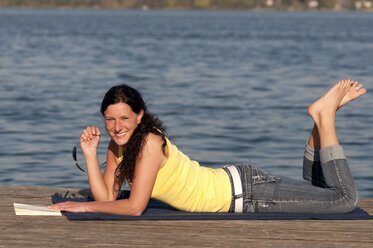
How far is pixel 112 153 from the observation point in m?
7.14

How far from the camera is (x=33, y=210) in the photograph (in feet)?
23.5

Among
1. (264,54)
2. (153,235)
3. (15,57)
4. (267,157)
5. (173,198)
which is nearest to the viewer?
(153,235)

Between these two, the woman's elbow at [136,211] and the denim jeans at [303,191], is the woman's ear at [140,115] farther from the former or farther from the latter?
the denim jeans at [303,191]

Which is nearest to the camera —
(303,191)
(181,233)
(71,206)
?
(181,233)

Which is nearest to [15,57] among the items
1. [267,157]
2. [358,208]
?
[267,157]

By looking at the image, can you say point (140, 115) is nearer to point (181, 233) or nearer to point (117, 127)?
point (117, 127)

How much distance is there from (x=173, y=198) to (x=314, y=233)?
1.00 meters

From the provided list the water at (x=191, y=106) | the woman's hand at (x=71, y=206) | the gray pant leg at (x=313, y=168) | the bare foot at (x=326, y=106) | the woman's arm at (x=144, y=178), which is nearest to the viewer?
the woman's arm at (x=144, y=178)

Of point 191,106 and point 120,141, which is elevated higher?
point 120,141

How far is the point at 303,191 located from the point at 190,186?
80 cm

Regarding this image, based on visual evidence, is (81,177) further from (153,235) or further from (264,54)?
(264,54)

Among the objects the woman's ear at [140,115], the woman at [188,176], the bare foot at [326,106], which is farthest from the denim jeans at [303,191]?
the woman's ear at [140,115]

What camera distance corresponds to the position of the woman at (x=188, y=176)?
6.77 meters

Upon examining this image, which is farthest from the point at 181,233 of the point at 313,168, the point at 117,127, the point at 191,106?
the point at 191,106
